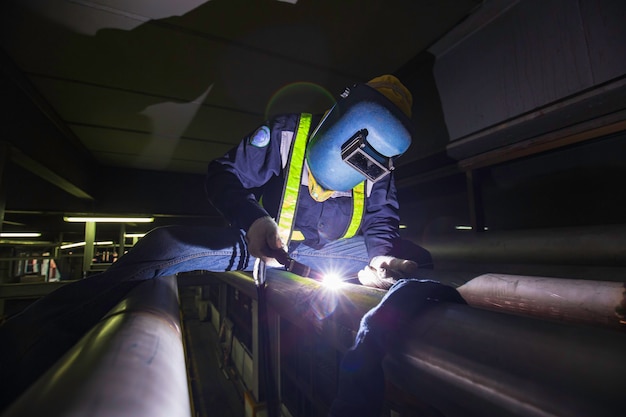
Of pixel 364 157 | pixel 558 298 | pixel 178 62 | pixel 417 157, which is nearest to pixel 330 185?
pixel 364 157

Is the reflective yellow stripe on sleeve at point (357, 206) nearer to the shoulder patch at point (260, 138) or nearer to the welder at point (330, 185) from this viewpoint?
the welder at point (330, 185)

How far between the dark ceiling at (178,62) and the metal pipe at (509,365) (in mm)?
1588

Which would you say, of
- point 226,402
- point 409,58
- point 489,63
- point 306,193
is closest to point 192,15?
point 306,193

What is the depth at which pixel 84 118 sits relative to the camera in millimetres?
2586

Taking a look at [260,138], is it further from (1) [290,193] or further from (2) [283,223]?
(2) [283,223]

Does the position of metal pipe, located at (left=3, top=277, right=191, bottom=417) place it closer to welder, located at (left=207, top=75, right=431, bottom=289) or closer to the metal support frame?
the metal support frame

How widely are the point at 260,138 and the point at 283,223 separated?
1.42ft

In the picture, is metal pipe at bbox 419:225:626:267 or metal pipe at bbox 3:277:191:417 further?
metal pipe at bbox 419:225:626:267

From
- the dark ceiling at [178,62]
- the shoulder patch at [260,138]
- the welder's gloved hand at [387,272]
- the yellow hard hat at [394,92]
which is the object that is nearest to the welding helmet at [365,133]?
the yellow hard hat at [394,92]

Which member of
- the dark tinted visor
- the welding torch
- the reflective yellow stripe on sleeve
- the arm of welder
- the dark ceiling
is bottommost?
the arm of welder

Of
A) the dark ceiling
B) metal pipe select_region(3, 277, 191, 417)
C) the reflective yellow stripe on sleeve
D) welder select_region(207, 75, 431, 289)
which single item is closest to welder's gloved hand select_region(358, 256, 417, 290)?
welder select_region(207, 75, 431, 289)

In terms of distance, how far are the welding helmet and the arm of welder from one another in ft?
2.45

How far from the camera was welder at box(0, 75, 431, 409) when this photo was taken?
2.60 ft

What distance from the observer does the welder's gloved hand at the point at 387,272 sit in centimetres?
117
